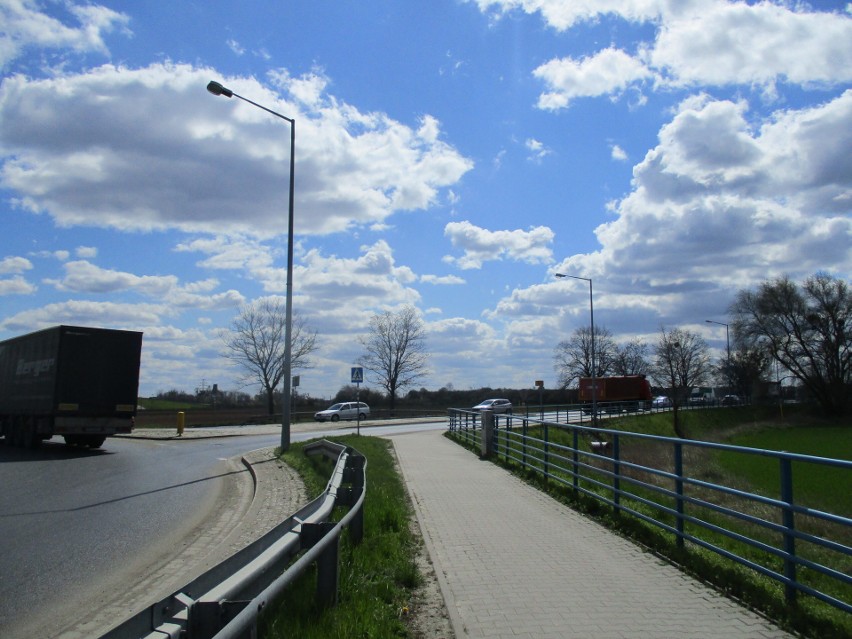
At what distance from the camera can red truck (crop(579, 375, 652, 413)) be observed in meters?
66.4

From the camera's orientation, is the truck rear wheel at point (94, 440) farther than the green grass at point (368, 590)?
Yes

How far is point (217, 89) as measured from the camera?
64.0ft

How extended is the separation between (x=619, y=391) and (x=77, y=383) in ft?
183

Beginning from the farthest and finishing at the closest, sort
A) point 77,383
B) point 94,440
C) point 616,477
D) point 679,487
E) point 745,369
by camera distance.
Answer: point 745,369 < point 94,440 < point 77,383 < point 616,477 < point 679,487

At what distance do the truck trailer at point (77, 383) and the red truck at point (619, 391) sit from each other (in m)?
47.9

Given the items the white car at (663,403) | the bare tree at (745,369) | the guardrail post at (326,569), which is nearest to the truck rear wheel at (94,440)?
the guardrail post at (326,569)

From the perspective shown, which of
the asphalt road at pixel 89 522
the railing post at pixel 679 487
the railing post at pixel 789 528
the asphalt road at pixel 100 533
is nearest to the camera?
the railing post at pixel 789 528

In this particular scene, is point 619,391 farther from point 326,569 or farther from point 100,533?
point 326,569

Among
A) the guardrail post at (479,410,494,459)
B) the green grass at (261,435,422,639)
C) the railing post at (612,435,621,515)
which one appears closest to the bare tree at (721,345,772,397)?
the guardrail post at (479,410,494,459)

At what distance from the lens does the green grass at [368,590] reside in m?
4.74

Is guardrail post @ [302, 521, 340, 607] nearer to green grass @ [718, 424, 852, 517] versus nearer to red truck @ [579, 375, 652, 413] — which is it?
green grass @ [718, 424, 852, 517]

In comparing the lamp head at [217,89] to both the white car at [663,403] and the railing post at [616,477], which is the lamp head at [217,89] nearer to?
the railing post at [616,477]

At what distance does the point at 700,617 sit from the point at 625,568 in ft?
4.84

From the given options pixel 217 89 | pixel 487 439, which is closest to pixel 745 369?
pixel 487 439
